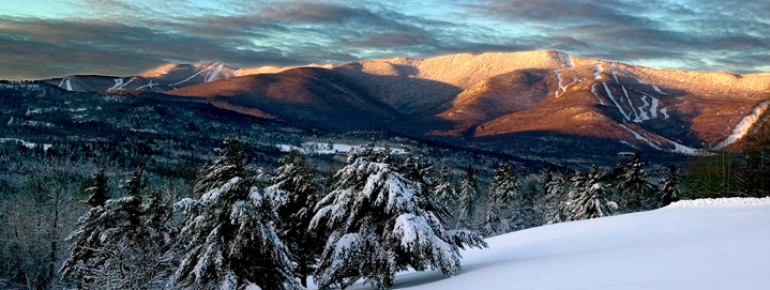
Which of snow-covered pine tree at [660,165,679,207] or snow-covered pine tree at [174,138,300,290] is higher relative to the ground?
snow-covered pine tree at [174,138,300,290]

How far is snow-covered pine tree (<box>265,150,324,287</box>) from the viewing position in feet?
91.7

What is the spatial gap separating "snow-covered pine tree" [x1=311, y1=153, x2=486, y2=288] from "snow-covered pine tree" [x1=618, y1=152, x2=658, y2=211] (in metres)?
38.1

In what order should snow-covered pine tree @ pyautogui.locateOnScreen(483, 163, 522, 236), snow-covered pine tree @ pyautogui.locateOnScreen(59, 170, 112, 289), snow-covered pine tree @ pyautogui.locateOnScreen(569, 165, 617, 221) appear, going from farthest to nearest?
1. snow-covered pine tree @ pyautogui.locateOnScreen(483, 163, 522, 236)
2. snow-covered pine tree @ pyautogui.locateOnScreen(569, 165, 617, 221)
3. snow-covered pine tree @ pyautogui.locateOnScreen(59, 170, 112, 289)

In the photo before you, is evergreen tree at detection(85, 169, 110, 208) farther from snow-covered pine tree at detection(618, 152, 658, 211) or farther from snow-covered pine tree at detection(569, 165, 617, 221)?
snow-covered pine tree at detection(618, 152, 658, 211)

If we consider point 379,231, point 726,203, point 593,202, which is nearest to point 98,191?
point 379,231

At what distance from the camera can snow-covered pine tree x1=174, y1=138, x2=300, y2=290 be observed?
21547 millimetres

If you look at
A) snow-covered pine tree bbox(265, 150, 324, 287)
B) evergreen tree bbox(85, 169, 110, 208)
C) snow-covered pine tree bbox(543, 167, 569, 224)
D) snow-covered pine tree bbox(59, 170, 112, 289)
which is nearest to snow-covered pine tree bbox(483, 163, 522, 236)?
snow-covered pine tree bbox(543, 167, 569, 224)

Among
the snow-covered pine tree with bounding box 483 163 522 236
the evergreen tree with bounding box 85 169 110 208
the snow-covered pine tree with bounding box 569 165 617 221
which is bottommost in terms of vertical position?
the snow-covered pine tree with bounding box 483 163 522 236

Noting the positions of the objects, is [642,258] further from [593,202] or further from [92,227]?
[593,202]

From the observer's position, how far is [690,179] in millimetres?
69750

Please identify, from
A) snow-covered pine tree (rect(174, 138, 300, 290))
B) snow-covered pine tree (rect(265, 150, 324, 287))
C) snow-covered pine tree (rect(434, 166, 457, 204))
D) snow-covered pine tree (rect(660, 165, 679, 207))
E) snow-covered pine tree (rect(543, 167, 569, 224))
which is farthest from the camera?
snow-covered pine tree (rect(434, 166, 457, 204))

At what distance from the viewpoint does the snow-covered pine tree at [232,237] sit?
21547mm

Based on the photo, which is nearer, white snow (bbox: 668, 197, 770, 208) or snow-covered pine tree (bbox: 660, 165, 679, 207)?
white snow (bbox: 668, 197, 770, 208)

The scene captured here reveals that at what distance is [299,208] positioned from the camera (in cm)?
2820
